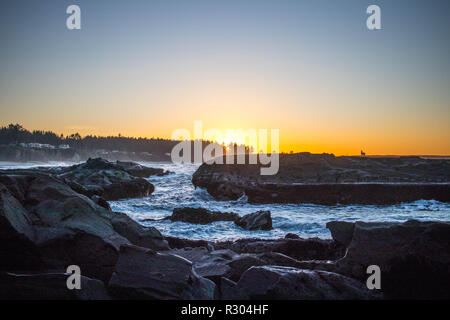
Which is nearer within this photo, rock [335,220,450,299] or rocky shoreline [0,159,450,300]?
rocky shoreline [0,159,450,300]

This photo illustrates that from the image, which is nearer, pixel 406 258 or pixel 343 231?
pixel 406 258

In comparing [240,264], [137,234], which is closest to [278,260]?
[240,264]

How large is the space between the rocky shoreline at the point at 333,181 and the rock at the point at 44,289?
51.1 ft

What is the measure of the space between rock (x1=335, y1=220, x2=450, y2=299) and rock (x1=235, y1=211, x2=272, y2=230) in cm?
594

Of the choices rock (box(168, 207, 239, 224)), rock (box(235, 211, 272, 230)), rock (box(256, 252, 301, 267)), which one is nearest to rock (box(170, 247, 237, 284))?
rock (box(256, 252, 301, 267))

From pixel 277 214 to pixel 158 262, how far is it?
1043 cm

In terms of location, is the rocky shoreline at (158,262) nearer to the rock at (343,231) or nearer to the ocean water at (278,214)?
the rock at (343,231)

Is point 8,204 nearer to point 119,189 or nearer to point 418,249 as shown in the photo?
point 418,249

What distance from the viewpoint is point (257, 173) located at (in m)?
24.5

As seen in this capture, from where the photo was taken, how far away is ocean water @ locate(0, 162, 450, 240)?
11.1 meters

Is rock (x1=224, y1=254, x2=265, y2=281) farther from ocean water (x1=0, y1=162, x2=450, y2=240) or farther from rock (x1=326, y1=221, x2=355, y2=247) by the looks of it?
ocean water (x1=0, y1=162, x2=450, y2=240)

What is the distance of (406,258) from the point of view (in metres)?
5.42

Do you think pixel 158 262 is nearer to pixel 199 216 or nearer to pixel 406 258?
pixel 406 258
